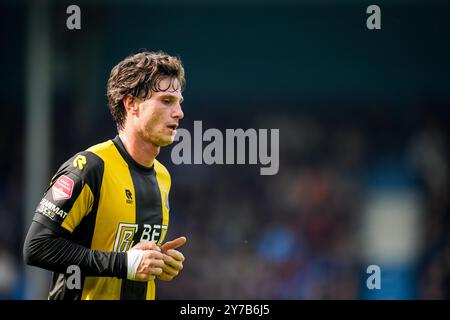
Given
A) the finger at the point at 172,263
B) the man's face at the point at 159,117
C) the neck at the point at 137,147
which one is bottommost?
the finger at the point at 172,263

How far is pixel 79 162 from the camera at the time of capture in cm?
436

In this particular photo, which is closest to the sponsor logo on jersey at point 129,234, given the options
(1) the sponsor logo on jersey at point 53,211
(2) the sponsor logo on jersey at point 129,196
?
(2) the sponsor logo on jersey at point 129,196

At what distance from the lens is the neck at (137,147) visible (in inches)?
185

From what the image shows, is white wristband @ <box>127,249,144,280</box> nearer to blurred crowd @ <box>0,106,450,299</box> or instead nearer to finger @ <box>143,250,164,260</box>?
finger @ <box>143,250,164,260</box>

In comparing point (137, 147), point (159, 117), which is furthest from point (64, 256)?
point (159, 117)

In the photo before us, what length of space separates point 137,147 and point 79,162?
1.47 ft

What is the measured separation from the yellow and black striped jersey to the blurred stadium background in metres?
6.50

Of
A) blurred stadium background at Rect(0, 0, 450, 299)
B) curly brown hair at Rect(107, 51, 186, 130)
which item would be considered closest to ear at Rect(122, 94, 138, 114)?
curly brown hair at Rect(107, 51, 186, 130)

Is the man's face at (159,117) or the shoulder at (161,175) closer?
the man's face at (159,117)

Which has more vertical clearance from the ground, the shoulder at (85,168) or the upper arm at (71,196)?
the shoulder at (85,168)

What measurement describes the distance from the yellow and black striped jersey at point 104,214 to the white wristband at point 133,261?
0.09ft

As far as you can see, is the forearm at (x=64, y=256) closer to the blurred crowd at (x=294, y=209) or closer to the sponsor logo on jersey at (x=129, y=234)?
the sponsor logo on jersey at (x=129, y=234)

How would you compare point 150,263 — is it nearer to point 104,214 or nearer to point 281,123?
point 104,214
